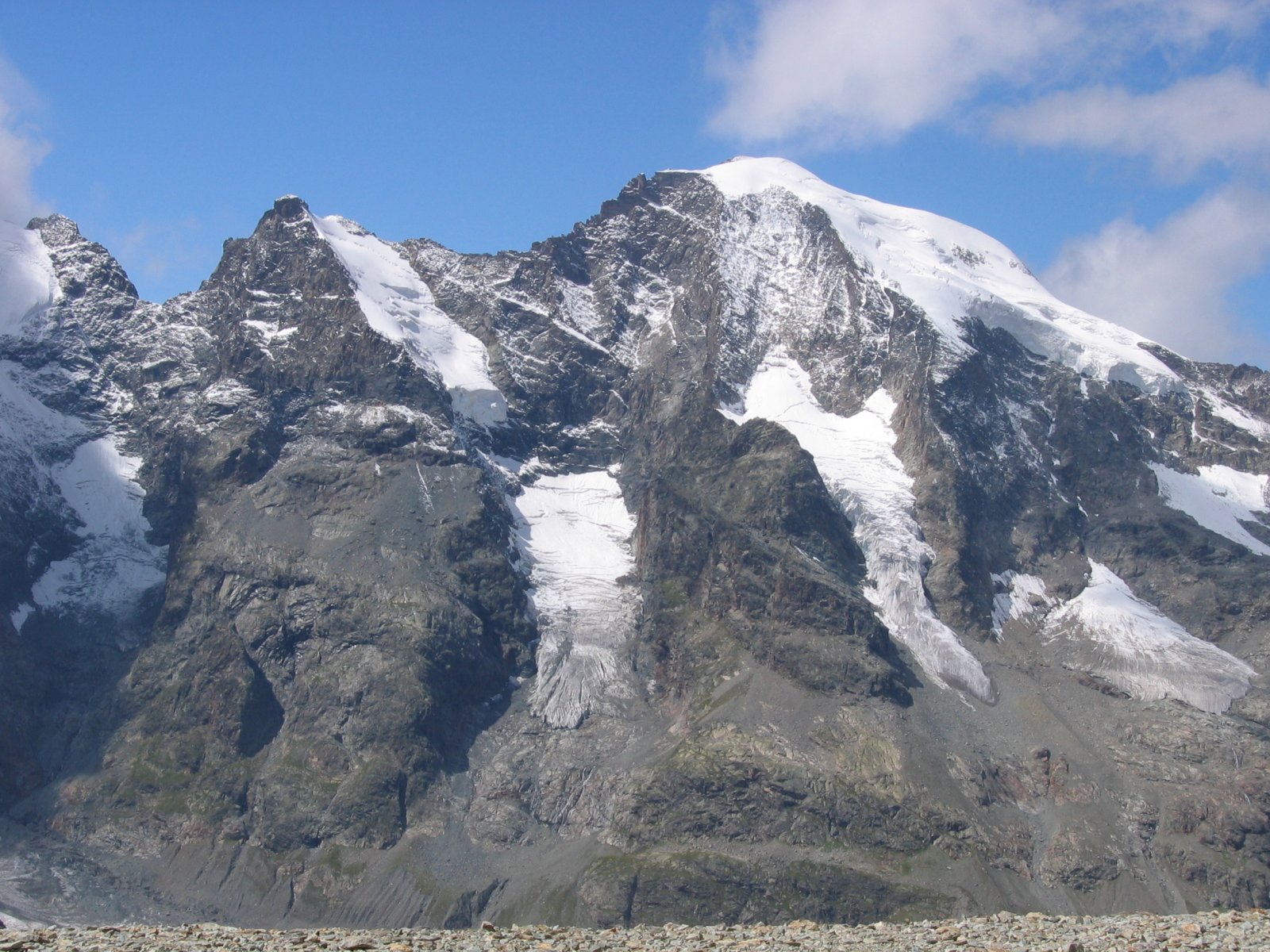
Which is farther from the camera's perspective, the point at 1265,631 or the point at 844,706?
the point at 1265,631

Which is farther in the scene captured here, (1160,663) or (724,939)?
(1160,663)

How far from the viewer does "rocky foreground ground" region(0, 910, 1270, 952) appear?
4931 centimetres

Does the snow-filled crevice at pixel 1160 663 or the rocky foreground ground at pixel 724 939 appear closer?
the rocky foreground ground at pixel 724 939

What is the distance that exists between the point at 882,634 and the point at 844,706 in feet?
54.2

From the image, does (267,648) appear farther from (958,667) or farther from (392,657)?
(958,667)

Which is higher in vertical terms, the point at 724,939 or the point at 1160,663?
the point at 1160,663

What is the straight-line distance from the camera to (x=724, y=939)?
55.7m

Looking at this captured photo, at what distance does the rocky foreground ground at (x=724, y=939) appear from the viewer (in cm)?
4931

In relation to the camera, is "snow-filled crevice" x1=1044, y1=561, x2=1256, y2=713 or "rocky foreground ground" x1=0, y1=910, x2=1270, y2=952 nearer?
"rocky foreground ground" x1=0, y1=910, x2=1270, y2=952

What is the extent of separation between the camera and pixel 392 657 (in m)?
189

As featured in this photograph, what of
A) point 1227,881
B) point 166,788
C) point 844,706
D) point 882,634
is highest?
point 882,634

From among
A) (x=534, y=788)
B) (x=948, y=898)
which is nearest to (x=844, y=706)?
(x=948, y=898)

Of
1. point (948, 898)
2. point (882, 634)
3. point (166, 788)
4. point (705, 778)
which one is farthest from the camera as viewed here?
point (882, 634)

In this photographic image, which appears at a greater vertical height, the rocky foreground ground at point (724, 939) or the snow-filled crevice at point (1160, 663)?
the snow-filled crevice at point (1160, 663)
